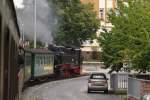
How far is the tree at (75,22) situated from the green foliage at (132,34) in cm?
3704

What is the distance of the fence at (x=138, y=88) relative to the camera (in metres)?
23.9

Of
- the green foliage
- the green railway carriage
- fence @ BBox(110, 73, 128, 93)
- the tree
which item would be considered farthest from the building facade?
the green foliage

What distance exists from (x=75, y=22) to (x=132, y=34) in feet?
142

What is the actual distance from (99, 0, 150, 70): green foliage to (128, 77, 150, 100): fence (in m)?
1.02

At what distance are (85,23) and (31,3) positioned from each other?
764cm

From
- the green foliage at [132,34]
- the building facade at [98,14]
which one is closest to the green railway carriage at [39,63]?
the green foliage at [132,34]

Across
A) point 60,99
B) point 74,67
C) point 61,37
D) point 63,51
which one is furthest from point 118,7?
point 61,37

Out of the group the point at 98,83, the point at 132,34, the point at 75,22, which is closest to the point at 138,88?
the point at 132,34

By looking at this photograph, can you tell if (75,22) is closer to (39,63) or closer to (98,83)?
(39,63)

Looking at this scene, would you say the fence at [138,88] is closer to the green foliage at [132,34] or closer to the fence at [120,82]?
the green foliage at [132,34]

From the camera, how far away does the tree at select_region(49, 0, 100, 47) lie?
69.1 metres

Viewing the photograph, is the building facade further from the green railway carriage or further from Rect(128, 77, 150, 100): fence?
Rect(128, 77, 150, 100): fence

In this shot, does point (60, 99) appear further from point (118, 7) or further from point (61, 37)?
point (61, 37)

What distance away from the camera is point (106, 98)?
98.9 feet
